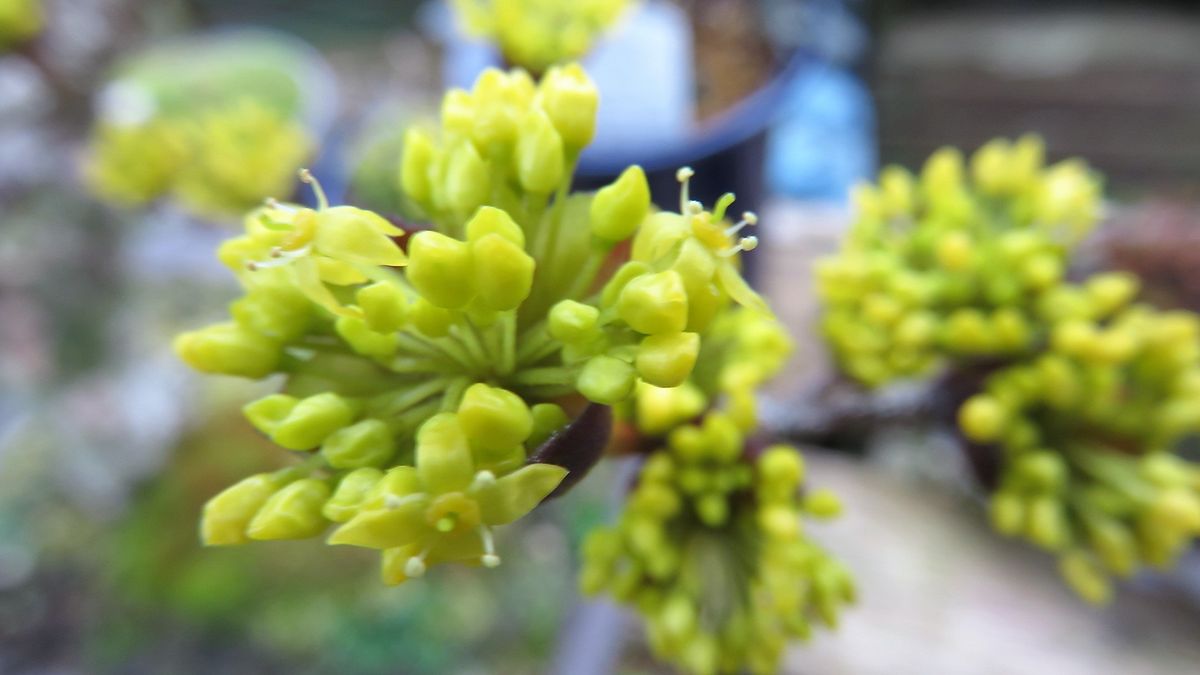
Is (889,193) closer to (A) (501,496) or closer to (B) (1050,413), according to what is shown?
(B) (1050,413)

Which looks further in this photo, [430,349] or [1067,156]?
[1067,156]

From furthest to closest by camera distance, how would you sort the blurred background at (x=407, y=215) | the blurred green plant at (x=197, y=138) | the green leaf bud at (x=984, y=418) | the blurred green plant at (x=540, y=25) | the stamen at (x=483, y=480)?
the blurred green plant at (x=197, y=138) → the blurred background at (x=407, y=215) → the blurred green plant at (x=540, y=25) → the green leaf bud at (x=984, y=418) → the stamen at (x=483, y=480)

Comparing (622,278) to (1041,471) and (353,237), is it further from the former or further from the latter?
(1041,471)

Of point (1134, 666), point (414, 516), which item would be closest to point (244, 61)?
point (414, 516)

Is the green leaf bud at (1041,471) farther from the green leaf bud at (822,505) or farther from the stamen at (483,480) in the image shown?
the stamen at (483,480)

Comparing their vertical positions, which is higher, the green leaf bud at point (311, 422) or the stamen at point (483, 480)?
the stamen at point (483, 480)

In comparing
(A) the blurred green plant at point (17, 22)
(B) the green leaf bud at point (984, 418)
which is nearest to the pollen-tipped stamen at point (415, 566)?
(B) the green leaf bud at point (984, 418)

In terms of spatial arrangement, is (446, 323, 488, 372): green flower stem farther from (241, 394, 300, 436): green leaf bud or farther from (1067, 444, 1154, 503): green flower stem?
(1067, 444, 1154, 503): green flower stem
